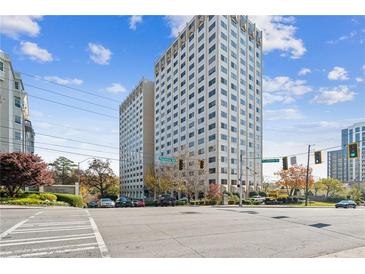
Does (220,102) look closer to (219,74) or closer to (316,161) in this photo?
(219,74)

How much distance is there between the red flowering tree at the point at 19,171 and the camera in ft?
104

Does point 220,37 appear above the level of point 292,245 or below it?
above

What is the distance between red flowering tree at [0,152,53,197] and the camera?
104 feet

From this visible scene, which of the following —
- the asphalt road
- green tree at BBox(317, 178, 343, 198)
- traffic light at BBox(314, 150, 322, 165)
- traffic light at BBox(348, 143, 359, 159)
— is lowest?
green tree at BBox(317, 178, 343, 198)

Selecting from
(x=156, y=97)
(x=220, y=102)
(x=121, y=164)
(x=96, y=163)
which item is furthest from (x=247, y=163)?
(x=121, y=164)

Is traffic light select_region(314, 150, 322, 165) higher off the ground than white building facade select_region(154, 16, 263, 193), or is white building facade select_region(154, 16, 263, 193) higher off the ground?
white building facade select_region(154, 16, 263, 193)

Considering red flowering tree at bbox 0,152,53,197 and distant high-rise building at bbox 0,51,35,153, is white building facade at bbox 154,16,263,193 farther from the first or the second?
red flowering tree at bbox 0,152,53,197

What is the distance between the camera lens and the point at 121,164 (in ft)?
484

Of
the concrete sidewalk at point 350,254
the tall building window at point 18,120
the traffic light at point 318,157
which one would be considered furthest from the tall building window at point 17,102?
the concrete sidewalk at point 350,254

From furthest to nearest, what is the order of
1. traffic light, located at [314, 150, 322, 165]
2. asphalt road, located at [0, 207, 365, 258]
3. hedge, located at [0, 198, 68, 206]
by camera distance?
hedge, located at [0, 198, 68, 206], traffic light, located at [314, 150, 322, 165], asphalt road, located at [0, 207, 365, 258]

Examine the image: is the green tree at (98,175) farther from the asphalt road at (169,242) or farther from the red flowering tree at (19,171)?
the asphalt road at (169,242)

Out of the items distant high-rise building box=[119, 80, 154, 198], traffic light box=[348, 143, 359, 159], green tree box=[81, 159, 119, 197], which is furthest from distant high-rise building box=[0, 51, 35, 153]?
distant high-rise building box=[119, 80, 154, 198]

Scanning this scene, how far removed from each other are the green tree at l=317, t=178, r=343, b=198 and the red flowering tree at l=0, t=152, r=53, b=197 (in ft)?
261

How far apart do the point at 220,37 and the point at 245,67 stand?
12.4 m
